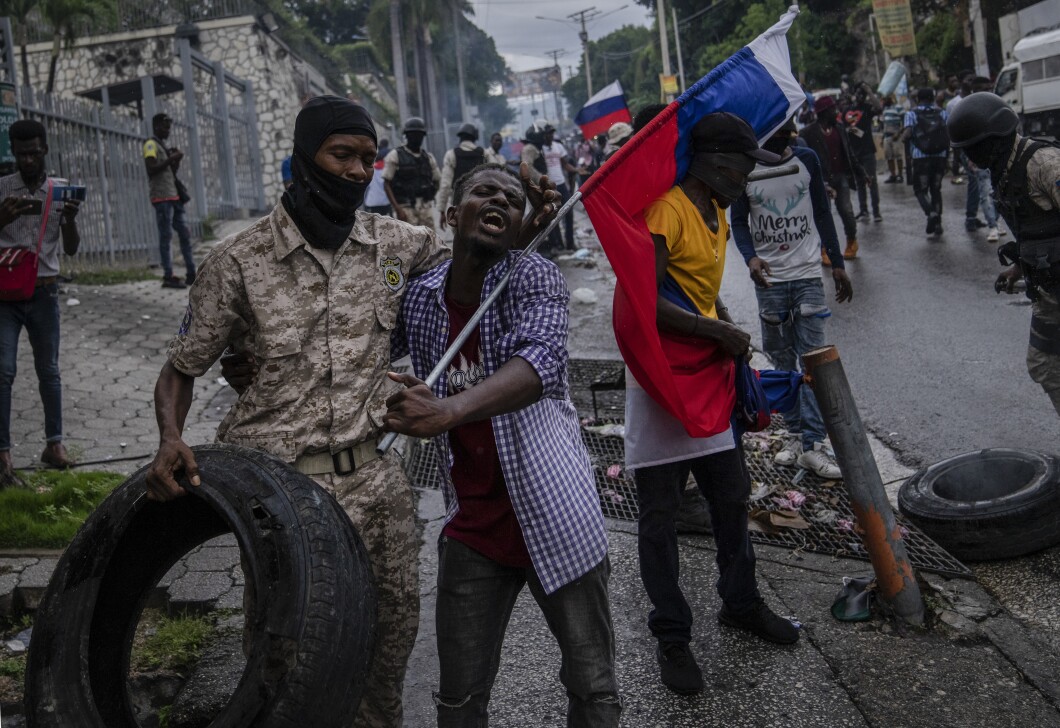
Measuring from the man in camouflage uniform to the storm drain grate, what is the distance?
5.33 ft

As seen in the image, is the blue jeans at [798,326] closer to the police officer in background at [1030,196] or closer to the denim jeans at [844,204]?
the police officer in background at [1030,196]

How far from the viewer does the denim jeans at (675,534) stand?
3.47 m

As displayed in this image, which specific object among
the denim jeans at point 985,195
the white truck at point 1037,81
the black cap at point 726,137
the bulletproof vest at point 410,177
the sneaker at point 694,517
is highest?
the white truck at point 1037,81

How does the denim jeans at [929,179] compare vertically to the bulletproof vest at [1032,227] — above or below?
above

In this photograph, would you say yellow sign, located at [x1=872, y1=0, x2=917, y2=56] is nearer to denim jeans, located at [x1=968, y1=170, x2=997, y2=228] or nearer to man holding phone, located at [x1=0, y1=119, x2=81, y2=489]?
denim jeans, located at [x1=968, y1=170, x2=997, y2=228]

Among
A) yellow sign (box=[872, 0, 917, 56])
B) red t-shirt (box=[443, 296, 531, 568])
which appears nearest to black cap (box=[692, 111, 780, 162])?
red t-shirt (box=[443, 296, 531, 568])

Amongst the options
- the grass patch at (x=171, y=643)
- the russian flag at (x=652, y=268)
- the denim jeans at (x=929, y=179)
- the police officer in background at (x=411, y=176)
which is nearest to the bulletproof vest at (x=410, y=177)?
the police officer in background at (x=411, y=176)

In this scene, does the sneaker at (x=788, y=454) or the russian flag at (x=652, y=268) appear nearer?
the russian flag at (x=652, y=268)

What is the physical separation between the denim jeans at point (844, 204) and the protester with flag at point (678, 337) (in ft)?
19.9

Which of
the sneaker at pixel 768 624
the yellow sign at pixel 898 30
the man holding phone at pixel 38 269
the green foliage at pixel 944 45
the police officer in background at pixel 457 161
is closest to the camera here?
the sneaker at pixel 768 624

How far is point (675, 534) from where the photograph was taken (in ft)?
11.7

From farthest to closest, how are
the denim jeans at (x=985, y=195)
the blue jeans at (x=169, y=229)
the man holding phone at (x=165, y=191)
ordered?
the denim jeans at (x=985, y=195) < the blue jeans at (x=169, y=229) < the man holding phone at (x=165, y=191)

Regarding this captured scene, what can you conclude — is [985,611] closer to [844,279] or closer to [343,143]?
[844,279]

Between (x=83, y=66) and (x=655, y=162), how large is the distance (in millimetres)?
26216
